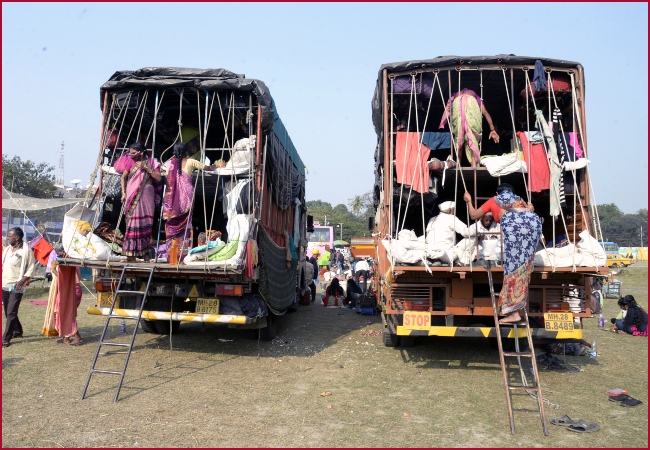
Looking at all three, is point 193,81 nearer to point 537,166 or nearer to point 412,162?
point 412,162

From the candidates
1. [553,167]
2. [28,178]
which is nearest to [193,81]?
[553,167]

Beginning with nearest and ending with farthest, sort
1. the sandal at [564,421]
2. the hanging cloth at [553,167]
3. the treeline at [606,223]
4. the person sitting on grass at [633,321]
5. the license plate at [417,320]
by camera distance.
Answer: the sandal at [564,421]
the license plate at [417,320]
the hanging cloth at [553,167]
the person sitting on grass at [633,321]
the treeline at [606,223]

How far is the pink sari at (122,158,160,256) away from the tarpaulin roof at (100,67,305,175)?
1095mm

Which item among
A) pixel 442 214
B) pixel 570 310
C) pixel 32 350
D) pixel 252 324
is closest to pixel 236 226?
pixel 252 324

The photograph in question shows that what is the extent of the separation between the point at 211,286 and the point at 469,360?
3344mm

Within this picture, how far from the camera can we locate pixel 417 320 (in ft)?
17.5

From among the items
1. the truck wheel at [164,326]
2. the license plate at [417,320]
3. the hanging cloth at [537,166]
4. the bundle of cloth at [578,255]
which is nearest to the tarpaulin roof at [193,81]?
the license plate at [417,320]

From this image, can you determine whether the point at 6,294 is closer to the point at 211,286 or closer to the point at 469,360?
the point at 211,286

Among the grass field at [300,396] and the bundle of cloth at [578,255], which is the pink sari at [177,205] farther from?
the bundle of cloth at [578,255]

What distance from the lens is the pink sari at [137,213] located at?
609 centimetres

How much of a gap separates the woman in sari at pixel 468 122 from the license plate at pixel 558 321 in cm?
197

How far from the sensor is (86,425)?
3721 mm

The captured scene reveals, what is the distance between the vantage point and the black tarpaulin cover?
20.0 ft

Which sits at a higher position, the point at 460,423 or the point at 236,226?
the point at 236,226
